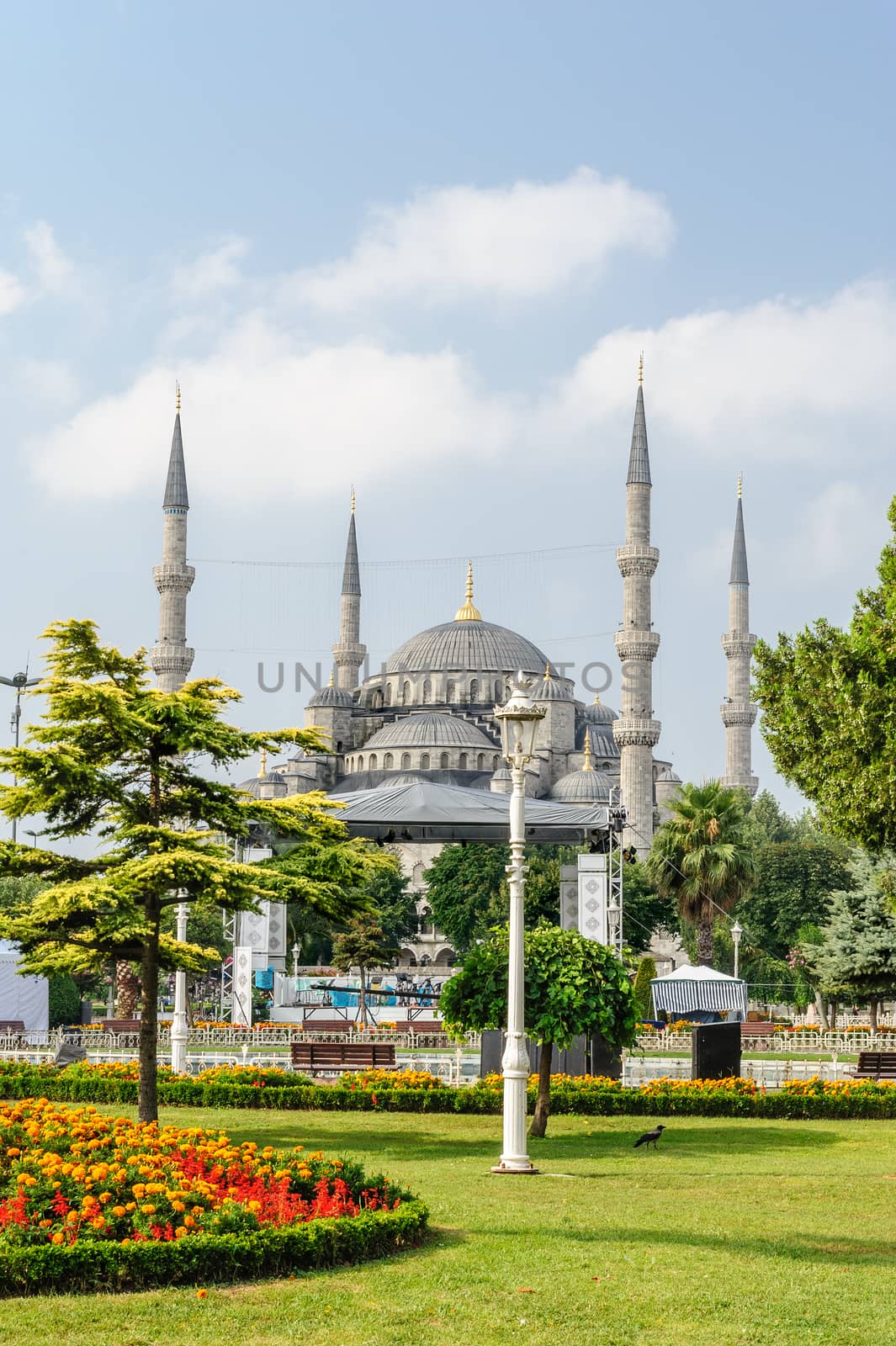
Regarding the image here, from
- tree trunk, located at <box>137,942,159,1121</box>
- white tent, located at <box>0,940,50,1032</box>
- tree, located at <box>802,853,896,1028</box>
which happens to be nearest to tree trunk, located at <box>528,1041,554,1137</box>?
tree trunk, located at <box>137,942,159,1121</box>

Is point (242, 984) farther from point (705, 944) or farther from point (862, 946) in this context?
point (862, 946)

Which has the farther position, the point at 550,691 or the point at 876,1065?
the point at 550,691

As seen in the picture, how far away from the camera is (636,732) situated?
229ft

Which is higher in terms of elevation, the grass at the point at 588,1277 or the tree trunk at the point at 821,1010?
the grass at the point at 588,1277

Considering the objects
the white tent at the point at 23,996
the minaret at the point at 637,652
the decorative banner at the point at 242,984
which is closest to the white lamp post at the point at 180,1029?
the decorative banner at the point at 242,984

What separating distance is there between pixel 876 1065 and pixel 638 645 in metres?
46.6

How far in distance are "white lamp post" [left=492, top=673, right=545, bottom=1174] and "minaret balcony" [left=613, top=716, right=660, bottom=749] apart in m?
56.6

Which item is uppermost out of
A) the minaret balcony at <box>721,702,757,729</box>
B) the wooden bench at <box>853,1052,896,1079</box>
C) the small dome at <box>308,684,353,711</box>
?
the small dome at <box>308,684,353,711</box>

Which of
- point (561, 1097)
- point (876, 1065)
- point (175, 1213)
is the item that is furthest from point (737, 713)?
point (175, 1213)

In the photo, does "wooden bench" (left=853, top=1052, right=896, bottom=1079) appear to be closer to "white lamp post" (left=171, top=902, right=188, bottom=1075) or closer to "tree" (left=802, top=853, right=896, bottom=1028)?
"tree" (left=802, top=853, right=896, bottom=1028)

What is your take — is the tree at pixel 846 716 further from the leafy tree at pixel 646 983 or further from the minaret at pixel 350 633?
the minaret at pixel 350 633

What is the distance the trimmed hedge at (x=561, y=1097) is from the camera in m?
19.0

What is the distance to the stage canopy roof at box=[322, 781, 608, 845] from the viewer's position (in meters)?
35.6

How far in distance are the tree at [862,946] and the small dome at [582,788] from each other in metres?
54.3
